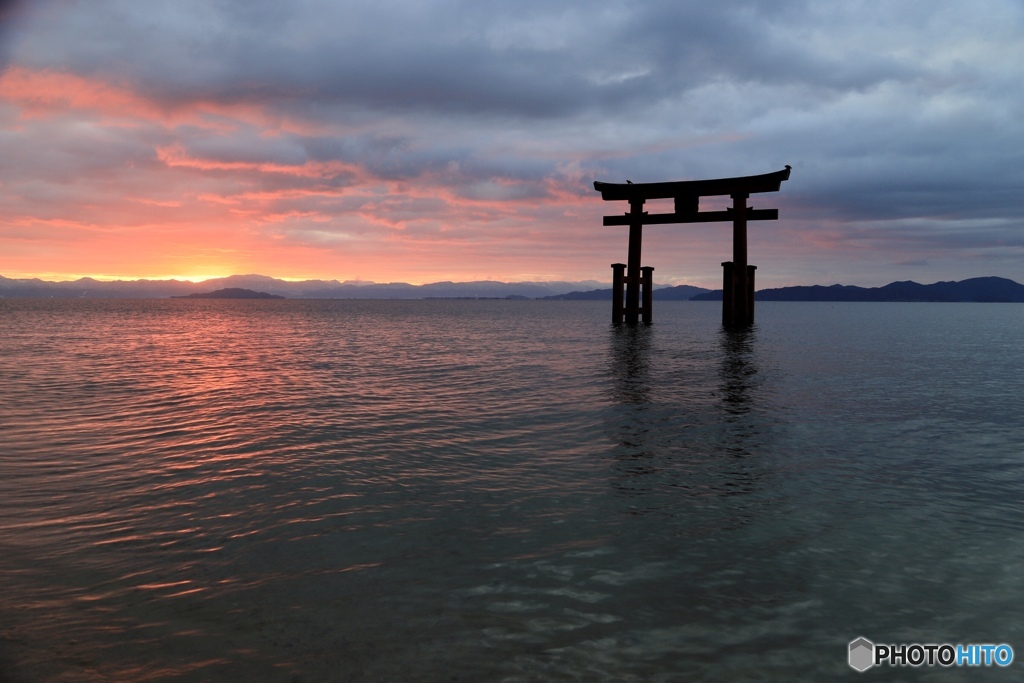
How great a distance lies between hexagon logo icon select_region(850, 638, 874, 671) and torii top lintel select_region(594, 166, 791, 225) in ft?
84.6

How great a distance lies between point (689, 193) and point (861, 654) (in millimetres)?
27093

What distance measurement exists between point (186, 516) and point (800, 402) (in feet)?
37.7

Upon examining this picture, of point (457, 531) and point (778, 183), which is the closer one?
point (457, 531)

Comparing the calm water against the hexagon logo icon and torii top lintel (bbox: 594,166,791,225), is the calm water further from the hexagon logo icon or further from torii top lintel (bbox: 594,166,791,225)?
torii top lintel (bbox: 594,166,791,225)

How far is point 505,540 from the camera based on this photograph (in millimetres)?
5180

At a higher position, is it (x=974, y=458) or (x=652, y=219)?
(x=652, y=219)

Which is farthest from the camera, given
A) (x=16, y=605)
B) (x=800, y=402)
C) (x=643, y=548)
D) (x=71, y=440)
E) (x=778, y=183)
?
(x=778, y=183)

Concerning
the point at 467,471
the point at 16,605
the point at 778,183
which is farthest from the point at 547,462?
the point at 778,183

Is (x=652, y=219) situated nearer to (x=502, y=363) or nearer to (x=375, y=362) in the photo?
(x=502, y=363)

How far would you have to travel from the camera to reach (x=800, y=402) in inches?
496

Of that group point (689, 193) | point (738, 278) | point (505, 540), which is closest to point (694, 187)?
point (689, 193)
